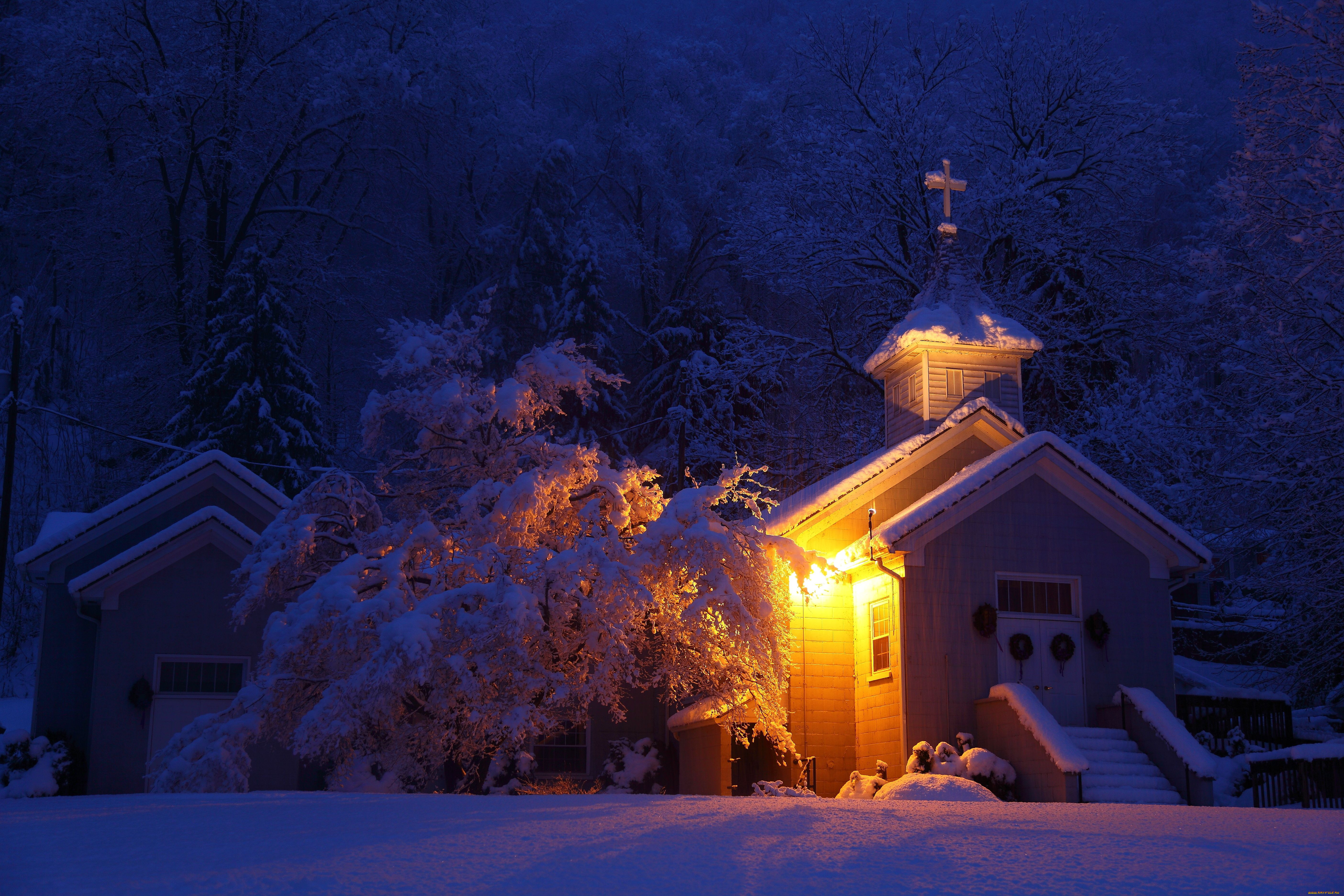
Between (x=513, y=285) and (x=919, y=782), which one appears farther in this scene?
(x=513, y=285)

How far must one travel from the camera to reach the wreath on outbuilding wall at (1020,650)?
1748 cm

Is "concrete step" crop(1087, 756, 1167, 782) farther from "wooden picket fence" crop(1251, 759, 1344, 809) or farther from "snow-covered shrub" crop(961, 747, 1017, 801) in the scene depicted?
"wooden picket fence" crop(1251, 759, 1344, 809)

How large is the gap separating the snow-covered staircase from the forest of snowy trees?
246 inches

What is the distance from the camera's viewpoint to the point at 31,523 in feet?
97.1

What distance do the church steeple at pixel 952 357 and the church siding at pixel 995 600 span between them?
153 inches

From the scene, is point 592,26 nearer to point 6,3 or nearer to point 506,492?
point 6,3

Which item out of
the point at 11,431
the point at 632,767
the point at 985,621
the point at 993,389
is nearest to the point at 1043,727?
the point at 985,621

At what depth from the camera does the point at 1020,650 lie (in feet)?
57.4

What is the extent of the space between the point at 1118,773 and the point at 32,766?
15369 millimetres

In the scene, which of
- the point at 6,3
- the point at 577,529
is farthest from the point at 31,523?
the point at 577,529

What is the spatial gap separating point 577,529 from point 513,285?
22.7 metres

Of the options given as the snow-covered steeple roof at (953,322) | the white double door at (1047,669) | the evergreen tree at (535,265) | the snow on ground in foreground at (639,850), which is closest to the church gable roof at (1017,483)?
the white double door at (1047,669)

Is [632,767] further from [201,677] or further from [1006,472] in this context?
[1006,472]

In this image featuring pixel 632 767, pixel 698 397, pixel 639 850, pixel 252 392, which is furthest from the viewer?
pixel 698 397
